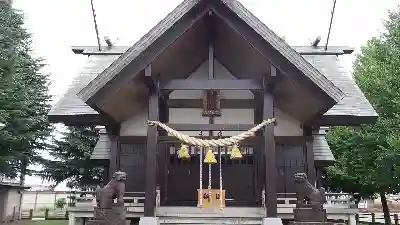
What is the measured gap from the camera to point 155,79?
9.58 m

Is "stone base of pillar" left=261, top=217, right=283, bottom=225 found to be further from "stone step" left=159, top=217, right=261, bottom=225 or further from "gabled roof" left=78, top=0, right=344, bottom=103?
"gabled roof" left=78, top=0, right=344, bottom=103

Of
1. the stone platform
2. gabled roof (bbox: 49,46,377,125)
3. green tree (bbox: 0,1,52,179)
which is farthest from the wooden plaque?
green tree (bbox: 0,1,52,179)

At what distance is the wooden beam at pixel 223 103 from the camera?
39.2 ft

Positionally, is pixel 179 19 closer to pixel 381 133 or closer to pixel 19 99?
pixel 381 133

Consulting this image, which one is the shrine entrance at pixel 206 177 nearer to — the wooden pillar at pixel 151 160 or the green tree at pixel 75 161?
the wooden pillar at pixel 151 160

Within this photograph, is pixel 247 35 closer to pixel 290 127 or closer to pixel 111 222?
pixel 290 127

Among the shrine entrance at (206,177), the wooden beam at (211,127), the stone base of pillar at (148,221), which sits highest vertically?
the wooden beam at (211,127)

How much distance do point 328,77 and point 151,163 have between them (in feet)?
22.2

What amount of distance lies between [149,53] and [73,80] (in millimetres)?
4925

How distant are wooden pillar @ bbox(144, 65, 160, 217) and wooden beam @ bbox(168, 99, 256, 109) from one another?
2.54 m

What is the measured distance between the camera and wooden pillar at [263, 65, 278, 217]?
8.82m

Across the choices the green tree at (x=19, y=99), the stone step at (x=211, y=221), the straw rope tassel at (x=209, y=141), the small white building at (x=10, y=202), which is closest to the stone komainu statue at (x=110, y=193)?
the stone step at (x=211, y=221)

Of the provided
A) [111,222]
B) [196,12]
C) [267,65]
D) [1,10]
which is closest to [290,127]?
[267,65]

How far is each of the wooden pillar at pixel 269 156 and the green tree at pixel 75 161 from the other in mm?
16685
